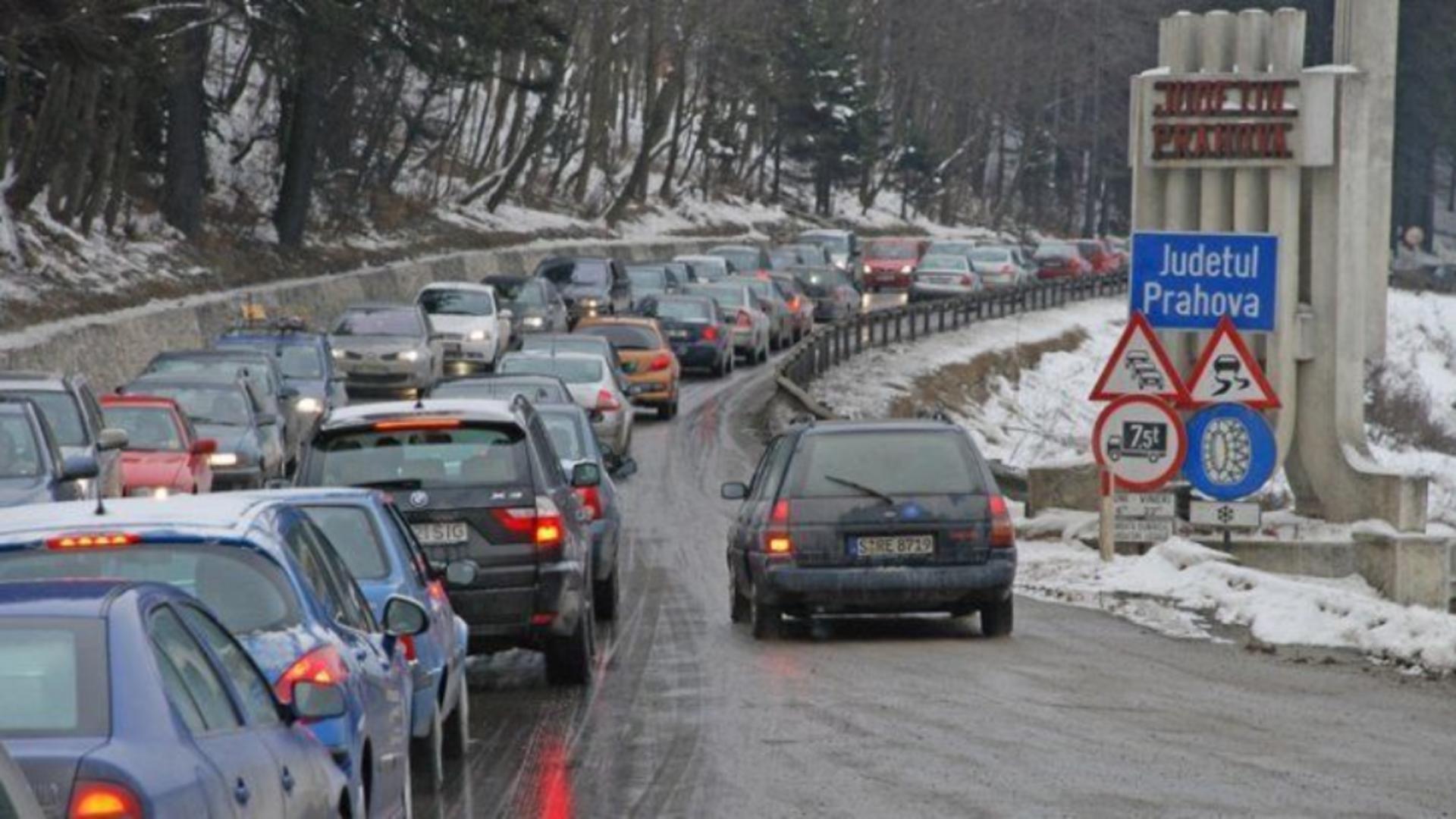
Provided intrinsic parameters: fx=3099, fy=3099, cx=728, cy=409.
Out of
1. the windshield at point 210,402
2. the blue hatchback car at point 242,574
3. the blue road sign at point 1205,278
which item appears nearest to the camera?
the blue hatchback car at point 242,574

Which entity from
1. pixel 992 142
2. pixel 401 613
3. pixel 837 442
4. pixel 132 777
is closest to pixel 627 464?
pixel 837 442

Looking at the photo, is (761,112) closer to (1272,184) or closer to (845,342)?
(845,342)

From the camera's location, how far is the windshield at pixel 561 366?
37312 mm

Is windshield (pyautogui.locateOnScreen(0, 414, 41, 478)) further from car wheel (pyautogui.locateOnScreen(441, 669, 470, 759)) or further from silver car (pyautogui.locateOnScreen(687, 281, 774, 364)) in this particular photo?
silver car (pyautogui.locateOnScreen(687, 281, 774, 364))

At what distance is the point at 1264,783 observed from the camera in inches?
506

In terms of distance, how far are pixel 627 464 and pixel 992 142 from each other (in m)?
133

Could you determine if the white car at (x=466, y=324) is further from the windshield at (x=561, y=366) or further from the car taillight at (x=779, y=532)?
the car taillight at (x=779, y=532)

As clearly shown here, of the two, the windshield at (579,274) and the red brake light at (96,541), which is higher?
the windshield at (579,274)

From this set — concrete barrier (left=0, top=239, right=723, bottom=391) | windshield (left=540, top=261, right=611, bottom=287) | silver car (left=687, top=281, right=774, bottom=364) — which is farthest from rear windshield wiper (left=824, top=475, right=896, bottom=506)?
windshield (left=540, top=261, right=611, bottom=287)

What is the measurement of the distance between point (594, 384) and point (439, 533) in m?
Answer: 21.1

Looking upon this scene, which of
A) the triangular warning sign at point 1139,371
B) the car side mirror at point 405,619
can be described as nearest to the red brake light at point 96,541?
the car side mirror at point 405,619

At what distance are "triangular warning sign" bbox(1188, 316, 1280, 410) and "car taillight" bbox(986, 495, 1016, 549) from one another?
4.43 m

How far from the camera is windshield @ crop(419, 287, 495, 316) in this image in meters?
50.5

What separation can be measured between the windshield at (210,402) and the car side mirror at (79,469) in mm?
11215
